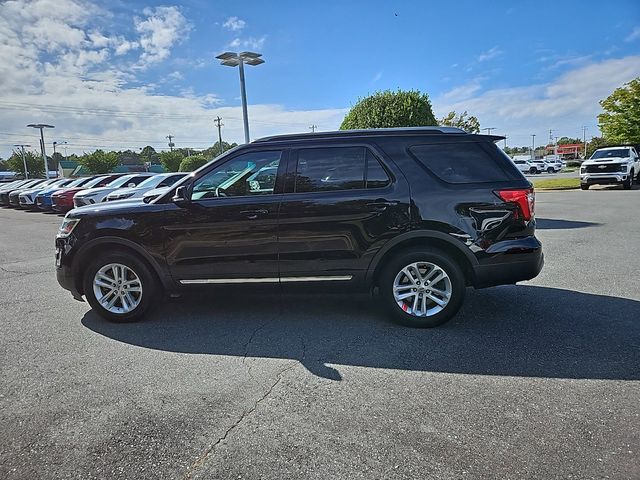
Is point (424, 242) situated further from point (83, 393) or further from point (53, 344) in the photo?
point (53, 344)

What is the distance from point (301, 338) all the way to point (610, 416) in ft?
8.27

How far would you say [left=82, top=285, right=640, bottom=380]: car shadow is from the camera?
364 centimetres

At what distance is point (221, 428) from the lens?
284cm

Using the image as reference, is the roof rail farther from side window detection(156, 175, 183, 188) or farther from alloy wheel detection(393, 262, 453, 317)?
side window detection(156, 175, 183, 188)

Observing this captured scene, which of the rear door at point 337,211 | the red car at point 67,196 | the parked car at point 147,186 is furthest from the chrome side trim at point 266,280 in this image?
the red car at point 67,196

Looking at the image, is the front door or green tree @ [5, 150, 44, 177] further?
green tree @ [5, 150, 44, 177]

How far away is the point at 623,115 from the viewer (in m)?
30.0

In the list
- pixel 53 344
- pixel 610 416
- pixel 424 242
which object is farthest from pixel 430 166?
pixel 53 344

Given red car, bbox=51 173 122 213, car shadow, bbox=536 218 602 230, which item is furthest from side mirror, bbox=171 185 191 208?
red car, bbox=51 173 122 213

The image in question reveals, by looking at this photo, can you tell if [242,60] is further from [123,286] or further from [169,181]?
[123,286]

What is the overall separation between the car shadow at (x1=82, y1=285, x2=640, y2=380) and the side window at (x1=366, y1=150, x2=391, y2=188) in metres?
1.45

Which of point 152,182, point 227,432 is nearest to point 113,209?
point 227,432

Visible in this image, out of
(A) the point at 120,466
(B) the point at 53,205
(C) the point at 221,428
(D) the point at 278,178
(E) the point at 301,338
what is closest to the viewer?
(A) the point at 120,466

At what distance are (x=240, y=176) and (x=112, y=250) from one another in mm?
1637
